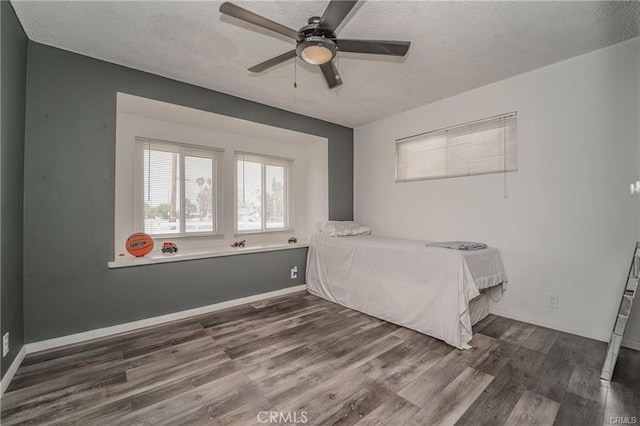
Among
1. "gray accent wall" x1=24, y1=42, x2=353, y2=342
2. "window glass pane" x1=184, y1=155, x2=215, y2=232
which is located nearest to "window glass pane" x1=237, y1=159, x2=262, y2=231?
"window glass pane" x1=184, y1=155, x2=215, y2=232

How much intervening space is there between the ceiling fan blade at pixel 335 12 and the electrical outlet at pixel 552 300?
122 inches

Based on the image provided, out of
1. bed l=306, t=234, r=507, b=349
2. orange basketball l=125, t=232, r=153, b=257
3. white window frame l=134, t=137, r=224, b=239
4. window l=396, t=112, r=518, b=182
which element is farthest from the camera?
white window frame l=134, t=137, r=224, b=239

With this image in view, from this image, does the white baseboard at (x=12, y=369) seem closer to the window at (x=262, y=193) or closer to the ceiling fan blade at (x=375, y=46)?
the window at (x=262, y=193)

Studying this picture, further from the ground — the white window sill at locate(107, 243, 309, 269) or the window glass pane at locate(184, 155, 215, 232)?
the window glass pane at locate(184, 155, 215, 232)

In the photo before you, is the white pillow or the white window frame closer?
the white window frame

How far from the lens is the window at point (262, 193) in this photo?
418 cm

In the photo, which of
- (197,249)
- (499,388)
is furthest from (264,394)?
(197,249)

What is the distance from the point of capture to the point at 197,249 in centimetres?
362

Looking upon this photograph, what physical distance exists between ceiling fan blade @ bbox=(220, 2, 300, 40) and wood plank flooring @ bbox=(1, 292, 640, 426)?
2312mm

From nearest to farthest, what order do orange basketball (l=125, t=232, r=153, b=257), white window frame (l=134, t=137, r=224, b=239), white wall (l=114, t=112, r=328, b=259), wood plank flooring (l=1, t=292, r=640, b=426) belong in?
wood plank flooring (l=1, t=292, r=640, b=426), orange basketball (l=125, t=232, r=153, b=257), white wall (l=114, t=112, r=328, b=259), white window frame (l=134, t=137, r=224, b=239)

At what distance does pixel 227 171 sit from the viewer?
393cm

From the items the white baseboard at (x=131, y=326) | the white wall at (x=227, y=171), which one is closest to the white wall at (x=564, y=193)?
the white wall at (x=227, y=171)

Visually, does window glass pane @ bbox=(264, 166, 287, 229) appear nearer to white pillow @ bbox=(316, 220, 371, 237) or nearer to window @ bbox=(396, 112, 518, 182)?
white pillow @ bbox=(316, 220, 371, 237)

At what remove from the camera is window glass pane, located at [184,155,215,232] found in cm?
366
